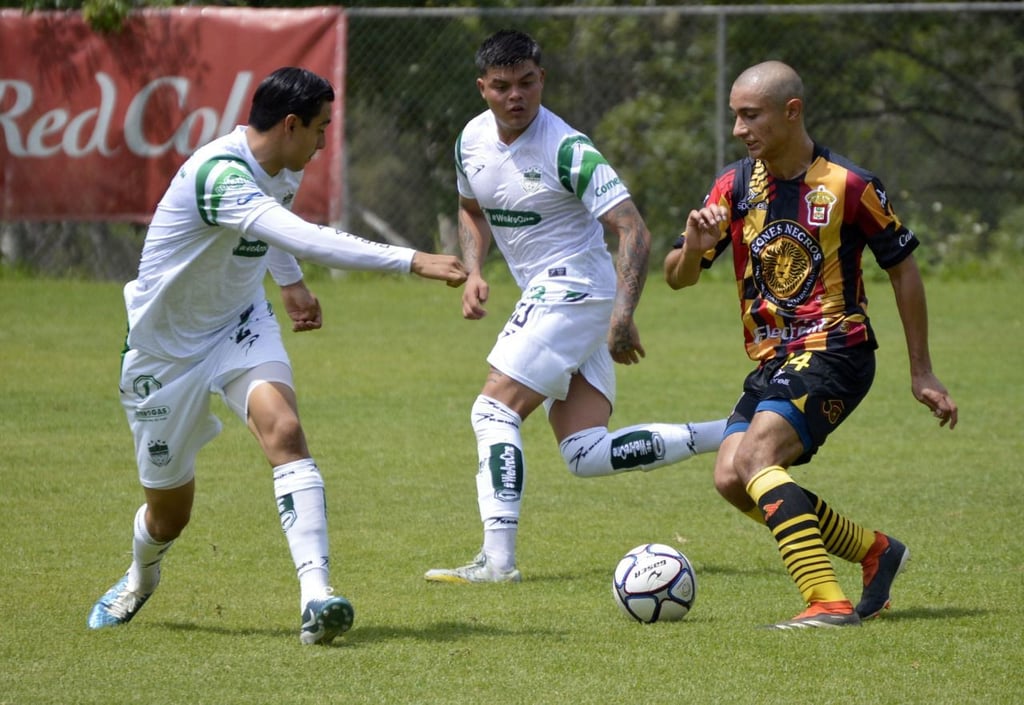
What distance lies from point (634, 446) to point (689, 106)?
42.7 ft

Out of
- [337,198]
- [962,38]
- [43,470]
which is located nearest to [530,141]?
[43,470]

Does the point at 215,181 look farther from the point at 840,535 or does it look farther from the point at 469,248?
the point at 840,535

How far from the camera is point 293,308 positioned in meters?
6.30

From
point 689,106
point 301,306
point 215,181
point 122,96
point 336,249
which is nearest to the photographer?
point 336,249

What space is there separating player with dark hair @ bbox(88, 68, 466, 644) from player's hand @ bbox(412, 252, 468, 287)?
19 cm

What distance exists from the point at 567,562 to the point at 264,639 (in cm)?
185

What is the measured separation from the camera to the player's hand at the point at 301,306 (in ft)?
20.6

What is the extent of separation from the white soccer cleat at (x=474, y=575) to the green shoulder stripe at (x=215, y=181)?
6.21ft

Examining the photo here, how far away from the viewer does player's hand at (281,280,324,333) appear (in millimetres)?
6277

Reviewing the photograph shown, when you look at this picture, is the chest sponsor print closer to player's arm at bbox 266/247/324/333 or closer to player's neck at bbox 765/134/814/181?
player's neck at bbox 765/134/814/181

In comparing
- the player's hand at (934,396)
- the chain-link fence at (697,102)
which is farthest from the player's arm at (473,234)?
the chain-link fence at (697,102)

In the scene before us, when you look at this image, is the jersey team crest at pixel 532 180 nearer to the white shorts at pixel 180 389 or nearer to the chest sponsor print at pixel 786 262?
the chest sponsor print at pixel 786 262

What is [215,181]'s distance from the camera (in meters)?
5.39

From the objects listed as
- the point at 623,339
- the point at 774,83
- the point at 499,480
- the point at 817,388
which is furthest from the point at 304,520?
the point at 774,83
